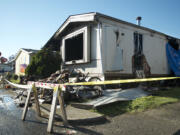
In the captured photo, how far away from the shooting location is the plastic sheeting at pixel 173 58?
10.9m

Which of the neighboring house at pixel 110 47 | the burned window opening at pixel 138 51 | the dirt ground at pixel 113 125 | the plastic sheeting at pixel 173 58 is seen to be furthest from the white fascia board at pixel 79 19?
the plastic sheeting at pixel 173 58

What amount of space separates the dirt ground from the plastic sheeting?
8.13 metres

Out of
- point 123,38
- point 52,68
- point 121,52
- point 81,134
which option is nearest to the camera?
point 81,134

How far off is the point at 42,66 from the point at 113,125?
704cm

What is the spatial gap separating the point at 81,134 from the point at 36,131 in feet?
3.37

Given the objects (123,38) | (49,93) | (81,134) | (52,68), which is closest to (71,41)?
(52,68)

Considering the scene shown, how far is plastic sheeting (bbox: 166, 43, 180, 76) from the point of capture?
10938mm

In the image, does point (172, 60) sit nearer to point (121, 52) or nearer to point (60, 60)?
point (121, 52)

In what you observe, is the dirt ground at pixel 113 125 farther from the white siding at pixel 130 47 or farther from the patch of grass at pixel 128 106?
the white siding at pixel 130 47

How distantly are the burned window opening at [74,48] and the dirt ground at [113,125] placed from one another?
5644mm

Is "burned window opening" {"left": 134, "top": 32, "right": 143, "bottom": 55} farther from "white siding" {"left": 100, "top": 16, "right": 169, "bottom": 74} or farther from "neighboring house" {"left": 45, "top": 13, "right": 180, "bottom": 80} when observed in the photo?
"white siding" {"left": 100, "top": 16, "right": 169, "bottom": 74}

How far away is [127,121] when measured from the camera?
11.7 ft

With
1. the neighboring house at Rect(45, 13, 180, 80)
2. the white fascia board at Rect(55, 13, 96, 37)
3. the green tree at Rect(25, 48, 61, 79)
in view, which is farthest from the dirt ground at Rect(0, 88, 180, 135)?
the white fascia board at Rect(55, 13, 96, 37)

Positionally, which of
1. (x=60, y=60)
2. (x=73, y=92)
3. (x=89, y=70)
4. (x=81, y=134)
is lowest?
(x=81, y=134)
